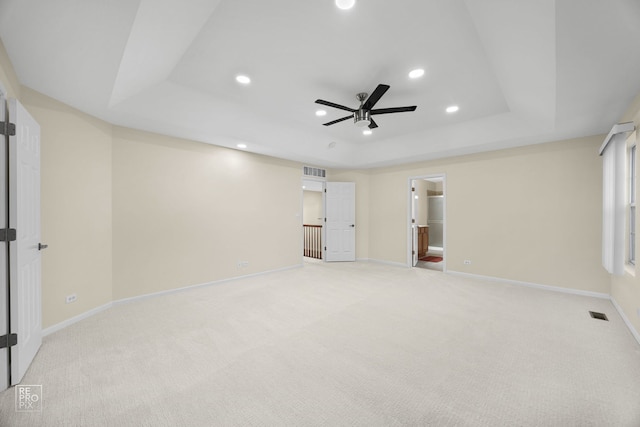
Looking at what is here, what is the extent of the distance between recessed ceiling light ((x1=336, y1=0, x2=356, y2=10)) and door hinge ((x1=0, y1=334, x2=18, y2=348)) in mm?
3646

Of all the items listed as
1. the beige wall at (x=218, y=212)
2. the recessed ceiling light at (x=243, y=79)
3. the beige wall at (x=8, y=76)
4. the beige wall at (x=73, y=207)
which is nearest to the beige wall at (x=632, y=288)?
the beige wall at (x=218, y=212)

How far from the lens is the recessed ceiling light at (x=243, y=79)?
10.7 feet

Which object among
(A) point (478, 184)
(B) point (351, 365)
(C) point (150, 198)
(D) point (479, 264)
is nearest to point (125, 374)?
(B) point (351, 365)

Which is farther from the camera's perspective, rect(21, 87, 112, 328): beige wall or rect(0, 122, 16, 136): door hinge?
rect(21, 87, 112, 328): beige wall

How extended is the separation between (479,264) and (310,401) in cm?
475

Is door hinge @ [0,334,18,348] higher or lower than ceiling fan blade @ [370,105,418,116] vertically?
lower

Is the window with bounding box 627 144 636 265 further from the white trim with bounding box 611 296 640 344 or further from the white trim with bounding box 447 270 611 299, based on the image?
the white trim with bounding box 447 270 611 299

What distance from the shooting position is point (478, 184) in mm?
5262

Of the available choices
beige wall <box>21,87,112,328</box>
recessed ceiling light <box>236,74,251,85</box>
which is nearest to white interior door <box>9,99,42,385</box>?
beige wall <box>21,87,112,328</box>

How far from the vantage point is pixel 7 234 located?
1960 millimetres

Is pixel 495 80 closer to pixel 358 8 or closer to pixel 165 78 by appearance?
pixel 358 8

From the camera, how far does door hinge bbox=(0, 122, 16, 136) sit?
196 centimetres

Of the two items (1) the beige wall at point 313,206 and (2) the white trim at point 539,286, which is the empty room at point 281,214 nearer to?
(2) the white trim at point 539,286

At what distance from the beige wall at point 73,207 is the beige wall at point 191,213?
0.20m
